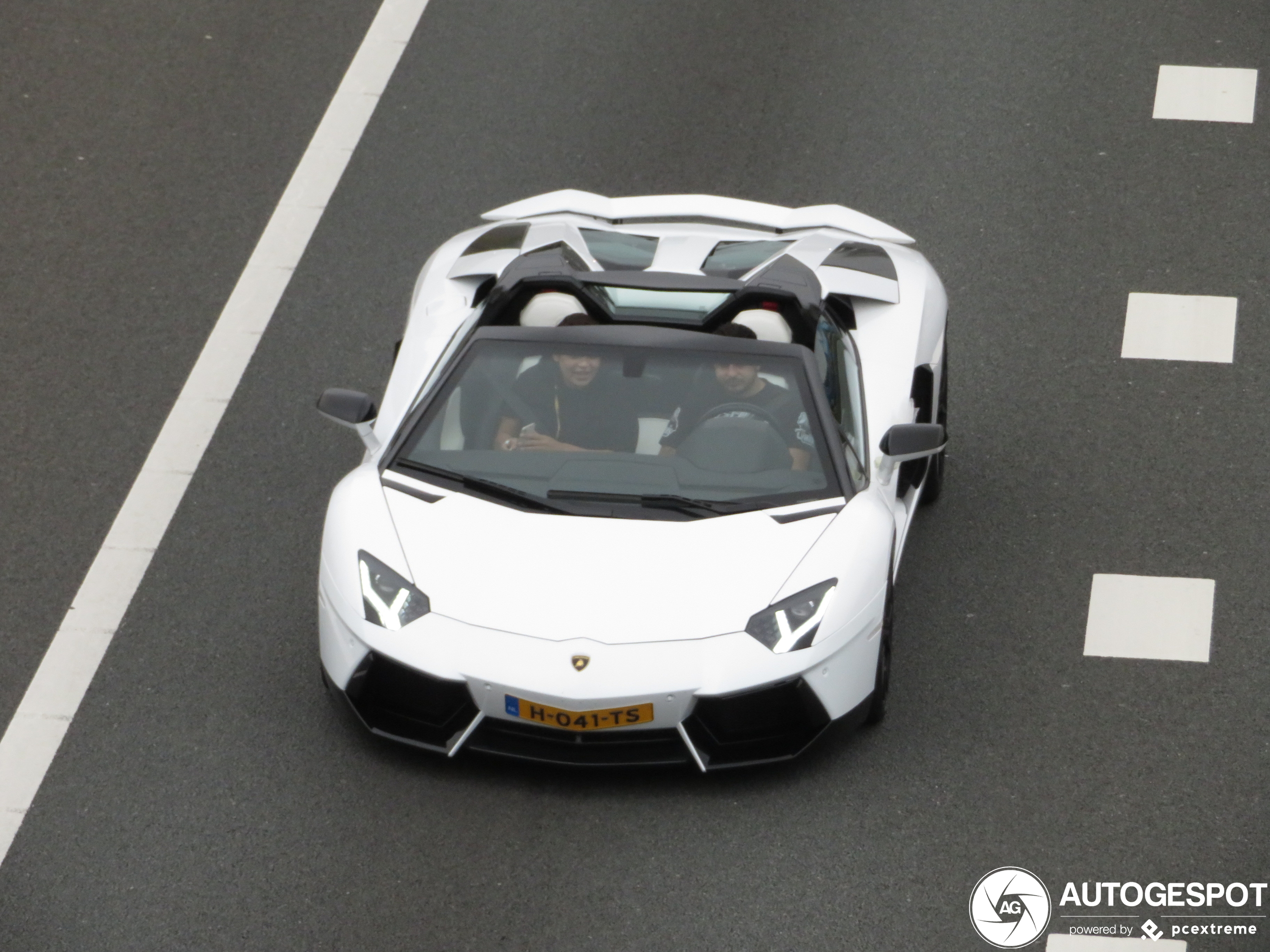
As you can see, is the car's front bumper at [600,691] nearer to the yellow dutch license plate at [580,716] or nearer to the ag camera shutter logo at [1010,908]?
the yellow dutch license plate at [580,716]

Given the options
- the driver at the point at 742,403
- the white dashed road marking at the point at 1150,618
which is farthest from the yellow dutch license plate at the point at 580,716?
the white dashed road marking at the point at 1150,618

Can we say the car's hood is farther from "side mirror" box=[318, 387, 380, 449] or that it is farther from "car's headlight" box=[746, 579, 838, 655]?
"side mirror" box=[318, 387, 380, 449]

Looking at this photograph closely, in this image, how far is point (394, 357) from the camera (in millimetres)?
8508

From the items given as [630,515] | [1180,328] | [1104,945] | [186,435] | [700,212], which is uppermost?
[700,212]

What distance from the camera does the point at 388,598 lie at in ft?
22.6

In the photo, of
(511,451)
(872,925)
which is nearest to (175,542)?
(511,451)

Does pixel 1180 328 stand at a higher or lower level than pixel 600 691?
lower

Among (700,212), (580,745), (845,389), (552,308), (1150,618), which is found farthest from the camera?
(700,212)

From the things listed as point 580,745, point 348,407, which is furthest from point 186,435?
point 580,745

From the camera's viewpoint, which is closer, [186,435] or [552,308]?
[552,308]

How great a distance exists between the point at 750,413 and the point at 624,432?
0.50 meters

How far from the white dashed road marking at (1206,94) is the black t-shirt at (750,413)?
5423 mm

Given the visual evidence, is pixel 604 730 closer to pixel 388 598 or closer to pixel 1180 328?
pixel 388 598

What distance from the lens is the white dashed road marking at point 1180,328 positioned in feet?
32.8
